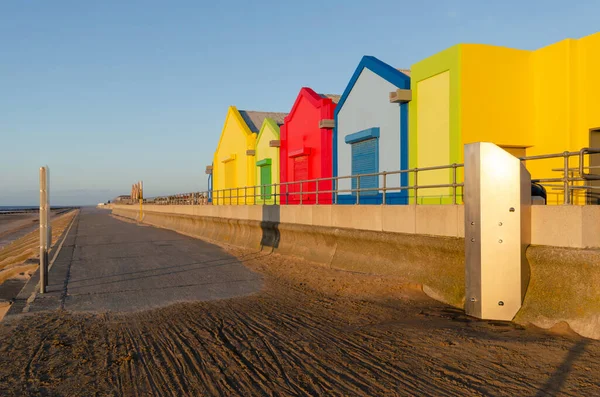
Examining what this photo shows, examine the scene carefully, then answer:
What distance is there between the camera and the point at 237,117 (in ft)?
107

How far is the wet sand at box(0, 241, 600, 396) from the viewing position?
454cm

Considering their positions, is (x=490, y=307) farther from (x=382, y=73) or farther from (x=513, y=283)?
(x=382, y=73)

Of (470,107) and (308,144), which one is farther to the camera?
(308,144)

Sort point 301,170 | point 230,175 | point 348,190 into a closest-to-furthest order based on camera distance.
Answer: point 348,190, point 301,170, point 230,175

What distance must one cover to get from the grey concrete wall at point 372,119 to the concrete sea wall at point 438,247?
13.3 feet

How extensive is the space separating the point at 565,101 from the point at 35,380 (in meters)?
14.2

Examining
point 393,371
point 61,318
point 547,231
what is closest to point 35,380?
point 61,318

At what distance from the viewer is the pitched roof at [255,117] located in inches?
1268

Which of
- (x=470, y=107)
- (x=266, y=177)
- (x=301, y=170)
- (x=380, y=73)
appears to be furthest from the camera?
(x=266, y=177)

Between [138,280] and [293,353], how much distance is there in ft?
20.9

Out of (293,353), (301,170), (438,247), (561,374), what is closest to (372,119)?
(301,170)

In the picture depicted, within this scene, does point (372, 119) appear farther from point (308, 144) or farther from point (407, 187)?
point (407, 187)

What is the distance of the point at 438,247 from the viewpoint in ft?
26.9

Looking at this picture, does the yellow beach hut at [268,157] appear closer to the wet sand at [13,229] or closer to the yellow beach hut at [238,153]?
the yellow beach hut at [238,153]
